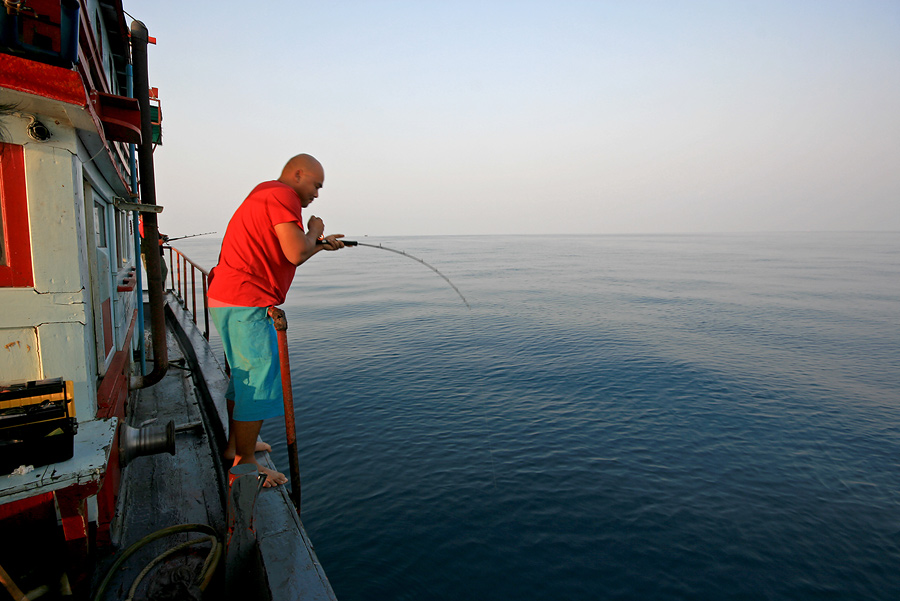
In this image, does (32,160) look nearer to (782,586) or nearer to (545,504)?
(545,504)

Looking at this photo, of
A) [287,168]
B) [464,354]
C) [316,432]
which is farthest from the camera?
[464,354]

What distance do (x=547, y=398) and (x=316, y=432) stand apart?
4.55 meters

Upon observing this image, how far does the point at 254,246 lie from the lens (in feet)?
9.94

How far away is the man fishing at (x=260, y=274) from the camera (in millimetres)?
2990

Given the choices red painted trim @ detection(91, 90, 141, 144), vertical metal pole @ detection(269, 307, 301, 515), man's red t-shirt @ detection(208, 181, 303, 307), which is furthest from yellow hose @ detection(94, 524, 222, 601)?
red painted trim @ detection(91, 90, 141, 144)

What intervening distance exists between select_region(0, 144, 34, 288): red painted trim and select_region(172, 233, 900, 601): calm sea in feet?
13.1

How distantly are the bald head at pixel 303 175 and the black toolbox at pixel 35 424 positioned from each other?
1.66m

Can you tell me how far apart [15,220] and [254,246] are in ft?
3.70

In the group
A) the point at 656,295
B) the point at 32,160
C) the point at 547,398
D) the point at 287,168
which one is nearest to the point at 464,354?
the point at 547,398

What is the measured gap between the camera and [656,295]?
1017 inches

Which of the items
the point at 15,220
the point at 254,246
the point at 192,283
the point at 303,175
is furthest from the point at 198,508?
the point at 192,283

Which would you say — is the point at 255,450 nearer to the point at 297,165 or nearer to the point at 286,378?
the point at 286,378

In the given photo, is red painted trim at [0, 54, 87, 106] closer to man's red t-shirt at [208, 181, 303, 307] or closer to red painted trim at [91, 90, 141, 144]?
red painted trim at [91, 90, 141, 144]

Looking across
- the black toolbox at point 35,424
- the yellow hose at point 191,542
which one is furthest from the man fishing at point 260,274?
the black toolbox at point 35,424
